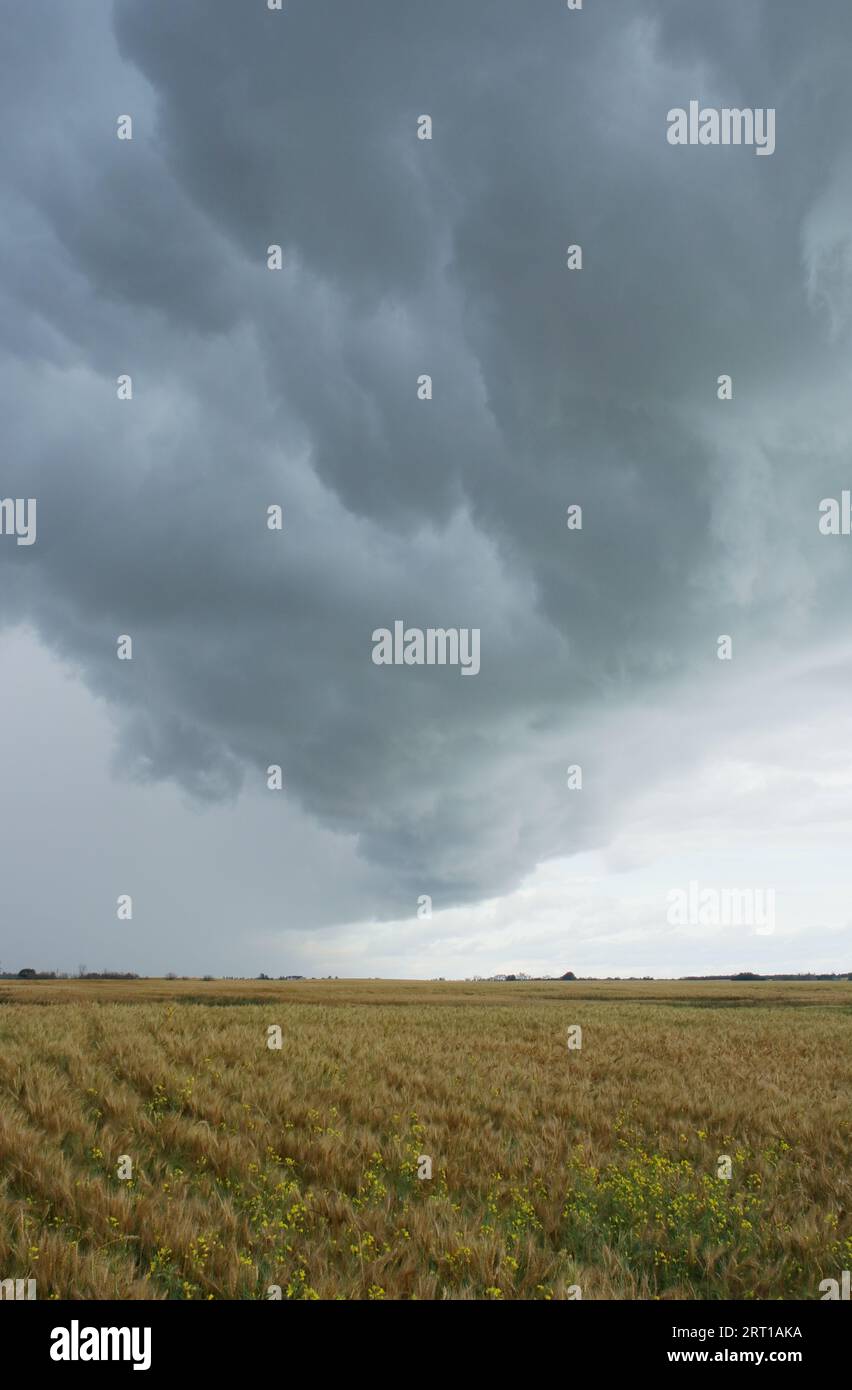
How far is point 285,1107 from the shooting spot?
39.2 feet

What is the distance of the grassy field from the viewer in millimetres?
7301

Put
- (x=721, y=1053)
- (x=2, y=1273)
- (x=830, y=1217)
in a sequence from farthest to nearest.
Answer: (x=721, y=1053), (x=830, y=1217), (x=2, y=1273)

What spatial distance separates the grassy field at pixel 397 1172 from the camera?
7.30 metres

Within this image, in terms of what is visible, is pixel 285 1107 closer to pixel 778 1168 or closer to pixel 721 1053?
pixel 778 1168

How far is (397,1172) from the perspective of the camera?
10055 millimetres

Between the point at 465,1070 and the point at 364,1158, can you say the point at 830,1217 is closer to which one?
the point at 364,1158
